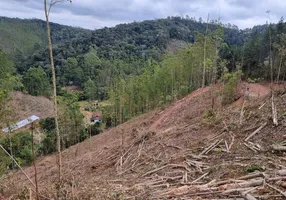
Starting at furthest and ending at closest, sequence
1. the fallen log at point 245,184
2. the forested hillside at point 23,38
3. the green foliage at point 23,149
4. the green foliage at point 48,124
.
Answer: the forested hillside at point 23,38, the green foliage at point 48,124, the green foliage at point 23,149, the fallen log at point 245,184

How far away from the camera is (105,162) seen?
7.70 metres

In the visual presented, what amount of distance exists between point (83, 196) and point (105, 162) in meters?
3.76

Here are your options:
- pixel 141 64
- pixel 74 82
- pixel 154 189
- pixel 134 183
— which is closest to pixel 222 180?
pixel 154 189

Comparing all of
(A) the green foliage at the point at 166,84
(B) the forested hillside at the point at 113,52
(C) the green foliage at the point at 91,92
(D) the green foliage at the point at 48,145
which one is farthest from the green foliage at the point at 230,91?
(C) the green foliage at the point at 91,92

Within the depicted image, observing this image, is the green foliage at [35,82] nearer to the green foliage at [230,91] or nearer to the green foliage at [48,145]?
the green foliage at [48,145]

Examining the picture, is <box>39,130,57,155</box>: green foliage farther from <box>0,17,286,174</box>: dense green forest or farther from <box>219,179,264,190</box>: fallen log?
<box>219,179,264,190</box>: fallen log

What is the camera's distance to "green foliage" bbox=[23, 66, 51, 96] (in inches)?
1384

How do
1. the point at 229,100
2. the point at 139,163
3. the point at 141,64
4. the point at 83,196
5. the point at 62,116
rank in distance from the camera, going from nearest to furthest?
1. the point at 83,196
2. the point at 139,163
3. the point at 229,100
4. the point at 62,116
5. the point at 141,64

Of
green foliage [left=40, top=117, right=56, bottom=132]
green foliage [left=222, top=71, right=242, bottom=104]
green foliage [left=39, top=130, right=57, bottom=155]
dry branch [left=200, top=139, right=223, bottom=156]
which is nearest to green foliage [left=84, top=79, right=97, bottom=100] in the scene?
green foliage [left=40, top=117, right=56, bottom=132]

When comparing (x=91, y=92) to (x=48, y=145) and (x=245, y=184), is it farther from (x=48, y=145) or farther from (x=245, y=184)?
(x=245, y=184)

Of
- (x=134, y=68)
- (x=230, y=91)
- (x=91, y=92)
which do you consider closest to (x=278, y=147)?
(x=230, y=91)

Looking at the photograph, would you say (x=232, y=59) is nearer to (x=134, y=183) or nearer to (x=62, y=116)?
(x=62, y=116)

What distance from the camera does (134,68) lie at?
47219mm

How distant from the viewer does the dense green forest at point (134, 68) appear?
678 inches
